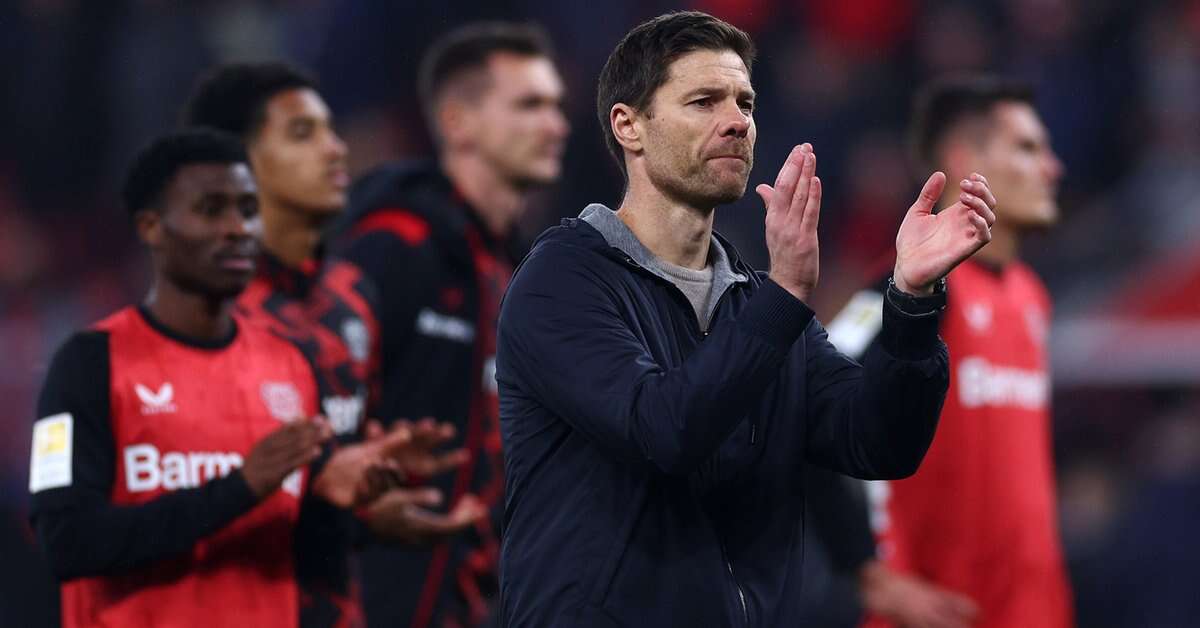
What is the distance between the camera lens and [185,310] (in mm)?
4109

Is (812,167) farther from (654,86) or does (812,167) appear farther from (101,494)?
(101,494)

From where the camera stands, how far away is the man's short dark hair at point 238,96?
16.5ft

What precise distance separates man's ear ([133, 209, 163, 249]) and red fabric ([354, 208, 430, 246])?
4.64 ft

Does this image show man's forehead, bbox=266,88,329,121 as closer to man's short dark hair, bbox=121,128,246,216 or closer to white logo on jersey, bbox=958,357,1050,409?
man's short dark hair, bbox=121,128,246,216

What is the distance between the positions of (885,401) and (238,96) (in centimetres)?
272

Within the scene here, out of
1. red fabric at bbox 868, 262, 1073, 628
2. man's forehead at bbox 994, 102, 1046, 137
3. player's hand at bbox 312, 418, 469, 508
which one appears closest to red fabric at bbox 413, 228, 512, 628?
player's hand at bbox 312, 418, 469, 508

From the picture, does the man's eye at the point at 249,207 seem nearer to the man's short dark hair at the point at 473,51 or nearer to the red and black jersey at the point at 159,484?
the red and black jersey at the point at 159,484

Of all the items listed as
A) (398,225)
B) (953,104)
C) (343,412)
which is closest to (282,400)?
(343,412)

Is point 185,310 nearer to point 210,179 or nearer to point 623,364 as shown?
point 210,179

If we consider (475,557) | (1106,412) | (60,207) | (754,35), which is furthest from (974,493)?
(60,207)

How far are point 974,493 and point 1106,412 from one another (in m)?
4.38

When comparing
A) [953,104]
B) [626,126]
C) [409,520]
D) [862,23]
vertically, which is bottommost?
[409,520]

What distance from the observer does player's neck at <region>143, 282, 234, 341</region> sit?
13.4 feet

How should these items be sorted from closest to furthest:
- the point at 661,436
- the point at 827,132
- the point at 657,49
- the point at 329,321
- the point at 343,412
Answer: the point at 661,436
the point at 657,49
the point at 343,412
the point at 329,321
the point at 827,132
